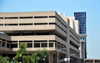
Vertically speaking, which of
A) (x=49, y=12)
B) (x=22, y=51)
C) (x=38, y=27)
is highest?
(x=49, y=12)

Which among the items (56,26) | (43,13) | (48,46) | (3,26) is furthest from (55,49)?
(3,26)

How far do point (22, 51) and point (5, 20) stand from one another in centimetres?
2736

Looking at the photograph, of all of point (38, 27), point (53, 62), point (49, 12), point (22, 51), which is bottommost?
point (53, 62)

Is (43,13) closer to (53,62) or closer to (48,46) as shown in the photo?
(48,46)

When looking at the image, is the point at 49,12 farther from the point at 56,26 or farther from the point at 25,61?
the point at 25,61

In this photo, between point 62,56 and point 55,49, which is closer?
point 55,49

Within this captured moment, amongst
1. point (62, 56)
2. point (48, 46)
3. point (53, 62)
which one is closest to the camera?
point (48, 46)

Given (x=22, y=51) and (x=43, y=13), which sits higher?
(x=43, y=13)

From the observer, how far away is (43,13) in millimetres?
96562

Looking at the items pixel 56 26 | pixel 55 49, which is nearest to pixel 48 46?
pixel 55 49

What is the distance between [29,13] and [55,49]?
17.8 metres

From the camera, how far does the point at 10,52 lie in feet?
320

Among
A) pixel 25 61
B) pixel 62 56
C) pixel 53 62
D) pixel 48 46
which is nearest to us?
pixel 25 61

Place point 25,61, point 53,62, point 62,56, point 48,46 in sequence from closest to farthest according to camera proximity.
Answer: point 25,61
point 48,46
point 53,62
point 62,56
